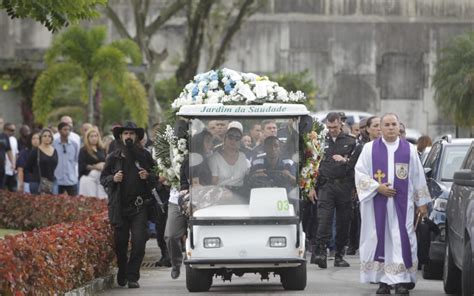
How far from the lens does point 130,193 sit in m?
16.5

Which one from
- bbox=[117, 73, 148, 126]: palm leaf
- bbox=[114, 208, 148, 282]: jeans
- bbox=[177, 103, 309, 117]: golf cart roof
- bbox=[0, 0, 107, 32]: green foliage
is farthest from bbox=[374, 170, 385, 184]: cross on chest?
bbox=[117, 73, 148, 126]: palm leaf

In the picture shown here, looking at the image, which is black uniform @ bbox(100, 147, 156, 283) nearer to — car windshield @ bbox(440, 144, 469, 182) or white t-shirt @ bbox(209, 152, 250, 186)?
white t-shirt @ bbox(209, 152, 250, 186)

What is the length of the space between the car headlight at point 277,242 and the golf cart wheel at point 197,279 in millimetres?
941

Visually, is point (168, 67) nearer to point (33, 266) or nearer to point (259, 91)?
point (259, 91)

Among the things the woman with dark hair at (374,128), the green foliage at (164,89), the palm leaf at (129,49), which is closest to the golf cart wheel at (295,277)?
the woman with dark hair at (374,128)

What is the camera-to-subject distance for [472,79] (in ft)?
101

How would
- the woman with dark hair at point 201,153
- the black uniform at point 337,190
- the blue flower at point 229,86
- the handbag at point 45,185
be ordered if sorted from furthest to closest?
the handbag at point 45,185
the black uniform at point 337,190
the blue flower at point 229,86
the woman with dark hair at point 201,153

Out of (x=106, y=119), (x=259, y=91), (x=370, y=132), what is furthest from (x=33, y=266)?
(x=106, y=119)

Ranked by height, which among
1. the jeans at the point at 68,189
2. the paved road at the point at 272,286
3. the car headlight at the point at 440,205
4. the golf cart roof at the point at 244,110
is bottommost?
the paved road at the point at 272,286

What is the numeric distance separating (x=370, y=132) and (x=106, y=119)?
32.2m

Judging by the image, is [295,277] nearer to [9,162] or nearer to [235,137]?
[235,137]

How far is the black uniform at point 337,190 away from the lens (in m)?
19.7

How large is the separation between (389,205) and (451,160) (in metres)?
3.30

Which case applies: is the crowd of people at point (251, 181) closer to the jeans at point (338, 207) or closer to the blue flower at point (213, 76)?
the jeans at point (338, 207)
